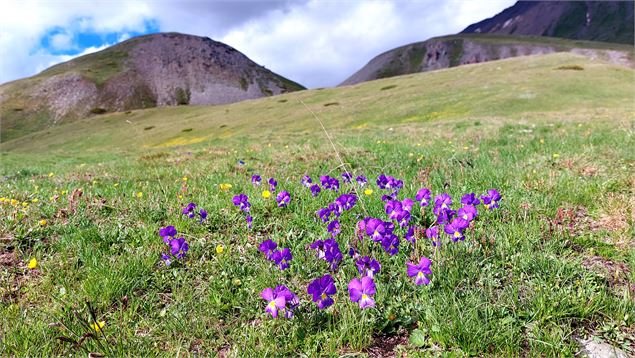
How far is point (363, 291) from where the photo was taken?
2949 mm

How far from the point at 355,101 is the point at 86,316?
52.6 metres

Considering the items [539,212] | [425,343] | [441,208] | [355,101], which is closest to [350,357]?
[425,343]

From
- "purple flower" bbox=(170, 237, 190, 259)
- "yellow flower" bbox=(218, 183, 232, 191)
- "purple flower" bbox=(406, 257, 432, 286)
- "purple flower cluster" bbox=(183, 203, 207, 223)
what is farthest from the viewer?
"yellow flower" bbox=(218, 183, 232, 191)

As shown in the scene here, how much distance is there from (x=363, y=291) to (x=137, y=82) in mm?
169334

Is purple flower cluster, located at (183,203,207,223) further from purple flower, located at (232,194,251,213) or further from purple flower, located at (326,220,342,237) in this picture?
purple flower, located at (326,220,342,237)

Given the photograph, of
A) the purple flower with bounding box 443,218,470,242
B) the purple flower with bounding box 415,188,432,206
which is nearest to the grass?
the purple flower with bounding box 443,218,470,242

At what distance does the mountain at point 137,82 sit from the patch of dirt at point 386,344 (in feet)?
439

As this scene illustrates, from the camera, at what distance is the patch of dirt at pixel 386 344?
3041mm

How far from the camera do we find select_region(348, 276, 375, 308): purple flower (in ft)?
9.51

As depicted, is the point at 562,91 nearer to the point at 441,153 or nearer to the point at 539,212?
the point at 441,153

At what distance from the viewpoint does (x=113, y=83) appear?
146500mm

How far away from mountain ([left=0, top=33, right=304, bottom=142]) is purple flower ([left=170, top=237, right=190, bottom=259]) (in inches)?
5181

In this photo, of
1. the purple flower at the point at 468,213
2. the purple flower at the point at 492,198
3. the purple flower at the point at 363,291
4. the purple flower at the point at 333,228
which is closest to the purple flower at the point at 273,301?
the purple flower at the point at 363,291

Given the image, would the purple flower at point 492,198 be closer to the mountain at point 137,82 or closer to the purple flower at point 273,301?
the purple flower at point 273,301
